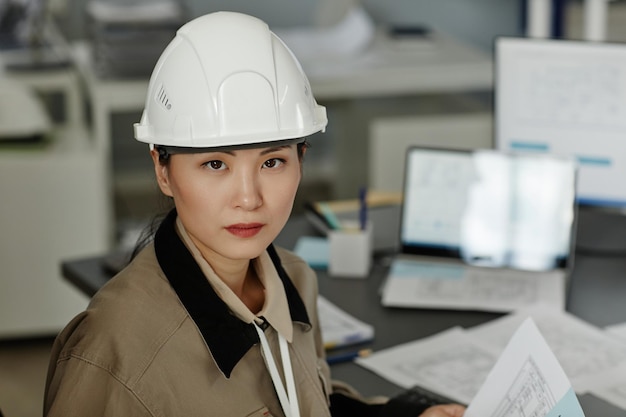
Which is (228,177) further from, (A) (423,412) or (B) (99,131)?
(B) (99,131)

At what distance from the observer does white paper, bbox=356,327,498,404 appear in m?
1.74

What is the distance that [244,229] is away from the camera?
51.0 inches

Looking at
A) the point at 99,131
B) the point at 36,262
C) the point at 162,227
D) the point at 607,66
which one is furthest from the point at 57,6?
the point at 162,227

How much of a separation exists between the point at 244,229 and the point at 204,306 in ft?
0.35

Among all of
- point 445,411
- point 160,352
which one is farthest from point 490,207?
point 160,352

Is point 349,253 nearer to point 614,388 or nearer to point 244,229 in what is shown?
point 614,388

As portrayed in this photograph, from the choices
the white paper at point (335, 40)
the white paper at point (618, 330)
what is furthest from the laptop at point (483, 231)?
the white paper at point (335, 40)

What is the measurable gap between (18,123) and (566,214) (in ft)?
5.90

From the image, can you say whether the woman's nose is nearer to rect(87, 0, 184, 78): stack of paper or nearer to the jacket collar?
the jacket collar

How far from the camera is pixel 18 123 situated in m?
3.27

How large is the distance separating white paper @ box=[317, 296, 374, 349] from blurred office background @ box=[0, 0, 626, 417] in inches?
49.5

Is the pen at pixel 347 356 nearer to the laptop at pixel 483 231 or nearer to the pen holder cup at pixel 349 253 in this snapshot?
the laptop at pixel 483 231

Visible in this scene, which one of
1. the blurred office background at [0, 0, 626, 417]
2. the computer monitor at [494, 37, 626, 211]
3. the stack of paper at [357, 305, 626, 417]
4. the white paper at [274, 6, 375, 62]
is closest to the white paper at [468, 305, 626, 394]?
the stack of paper at [357, 305, 626, 417]

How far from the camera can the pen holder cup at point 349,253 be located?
2.16m
